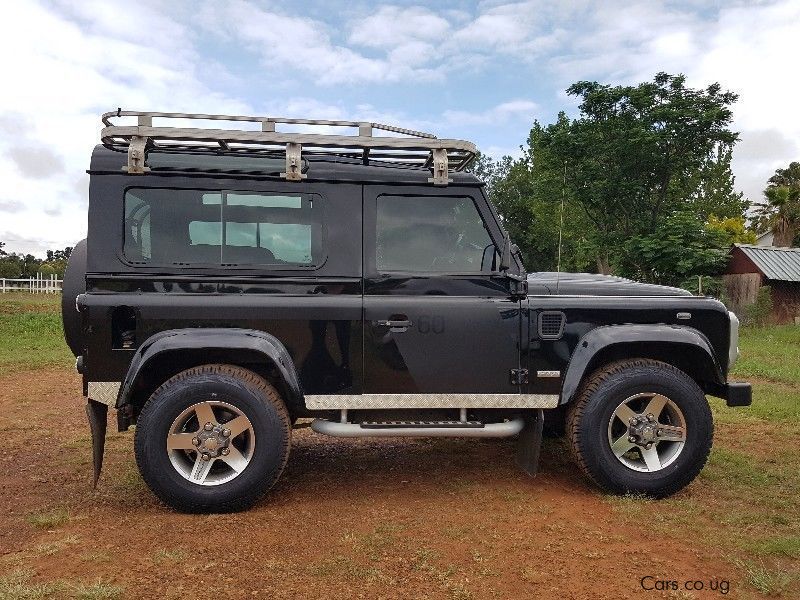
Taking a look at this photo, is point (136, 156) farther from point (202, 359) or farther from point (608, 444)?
point (608, 444)

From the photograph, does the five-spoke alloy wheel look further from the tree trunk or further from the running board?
the tree trunk

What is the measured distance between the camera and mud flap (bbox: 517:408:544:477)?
4.48 meters

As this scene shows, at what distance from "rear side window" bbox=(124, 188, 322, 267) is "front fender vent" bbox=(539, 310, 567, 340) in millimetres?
1593

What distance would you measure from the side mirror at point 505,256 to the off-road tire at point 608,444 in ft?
3.41

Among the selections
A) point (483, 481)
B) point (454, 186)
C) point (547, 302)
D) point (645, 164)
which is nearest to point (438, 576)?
point (483, 481)

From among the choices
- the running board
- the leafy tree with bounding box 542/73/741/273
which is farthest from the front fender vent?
the leafy tree with bounding box 542/73/741/273

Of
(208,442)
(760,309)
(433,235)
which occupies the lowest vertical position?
(208,442)

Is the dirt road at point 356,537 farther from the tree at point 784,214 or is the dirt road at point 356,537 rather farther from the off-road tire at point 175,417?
the tree at point 784,214

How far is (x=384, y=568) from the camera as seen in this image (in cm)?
323

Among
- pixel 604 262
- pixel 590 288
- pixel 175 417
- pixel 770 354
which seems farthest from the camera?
pixel 604 262

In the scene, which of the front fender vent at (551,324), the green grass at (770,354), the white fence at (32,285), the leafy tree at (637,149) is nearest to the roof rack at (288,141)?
the front fender vent at (551,324)

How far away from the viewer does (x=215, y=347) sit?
406cm

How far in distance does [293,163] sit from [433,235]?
1.07 meters

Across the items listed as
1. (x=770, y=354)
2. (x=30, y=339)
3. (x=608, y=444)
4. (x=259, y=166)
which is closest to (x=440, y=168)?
(x=259, y=166)
